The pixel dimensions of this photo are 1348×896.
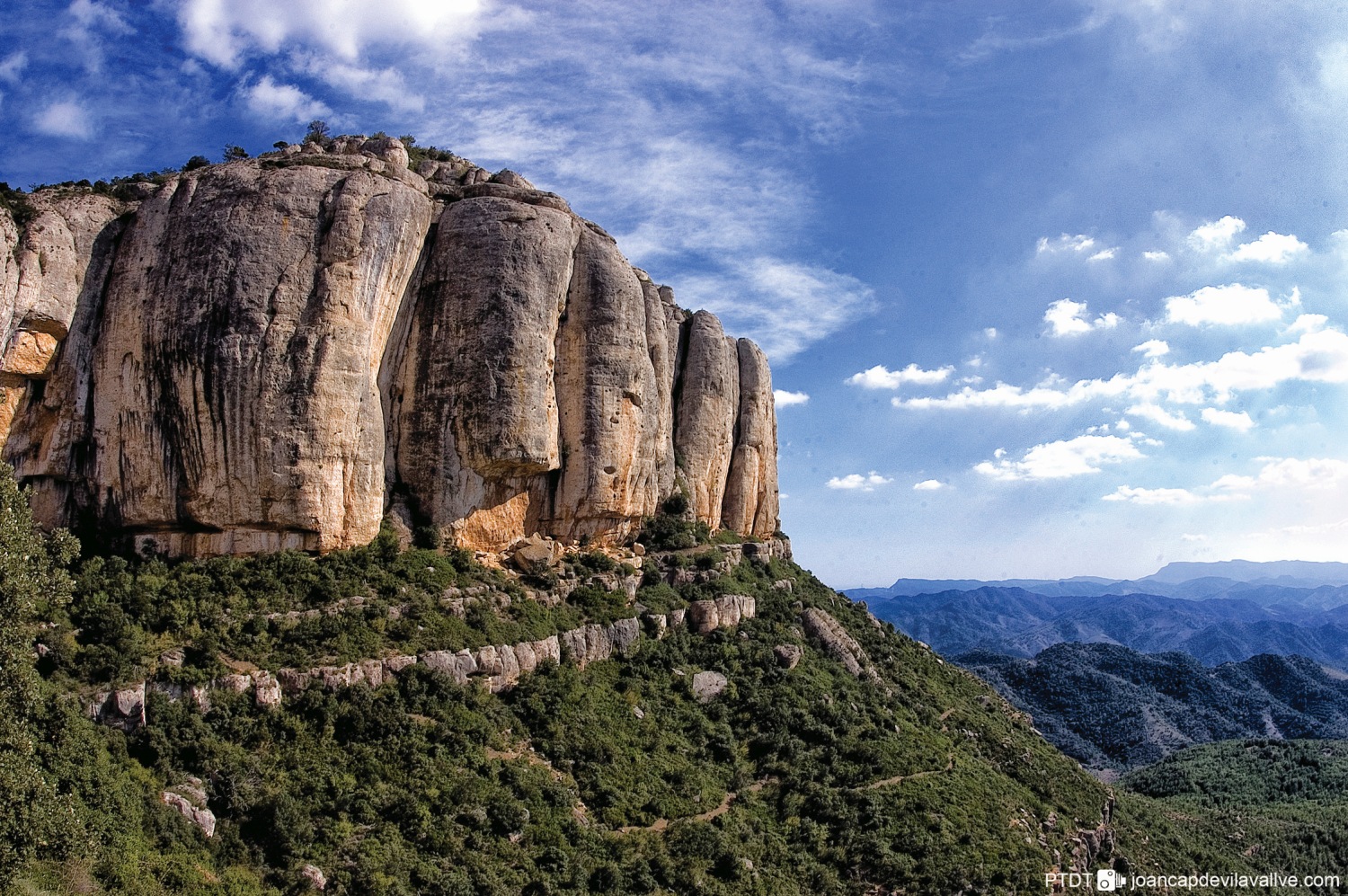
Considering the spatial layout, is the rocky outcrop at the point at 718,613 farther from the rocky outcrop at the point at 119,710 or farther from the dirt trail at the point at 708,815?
the rocky outcrop at the point at 119,710

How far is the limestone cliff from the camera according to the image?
30.1 meters

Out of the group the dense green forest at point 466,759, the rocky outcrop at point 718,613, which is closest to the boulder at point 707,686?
the dense green forest at point 466,759

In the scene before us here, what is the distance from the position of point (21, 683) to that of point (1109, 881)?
39.5m

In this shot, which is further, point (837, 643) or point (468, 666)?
point (837, 643)

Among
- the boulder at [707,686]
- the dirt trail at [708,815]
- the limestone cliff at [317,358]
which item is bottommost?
the dirt trail at [708,815]

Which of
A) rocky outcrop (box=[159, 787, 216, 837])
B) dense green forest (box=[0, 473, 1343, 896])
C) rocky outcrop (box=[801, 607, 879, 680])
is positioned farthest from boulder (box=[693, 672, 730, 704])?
rocky outcrop (box=[159, 787, 216, 837])

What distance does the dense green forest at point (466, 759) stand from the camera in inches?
831

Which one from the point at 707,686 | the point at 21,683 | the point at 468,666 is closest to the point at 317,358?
the point at 468,666

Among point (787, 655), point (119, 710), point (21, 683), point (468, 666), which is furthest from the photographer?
point (787, 655)

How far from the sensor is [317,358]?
102ft

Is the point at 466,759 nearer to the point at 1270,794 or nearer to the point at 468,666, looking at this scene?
the point at 468,666

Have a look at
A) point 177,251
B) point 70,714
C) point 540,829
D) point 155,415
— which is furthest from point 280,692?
point 177,251

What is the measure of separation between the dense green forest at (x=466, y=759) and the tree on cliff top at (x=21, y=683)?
0.22 ft

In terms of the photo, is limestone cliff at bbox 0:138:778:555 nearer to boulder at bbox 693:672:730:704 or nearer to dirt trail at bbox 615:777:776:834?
boulder at bbox 693:672:730:704
